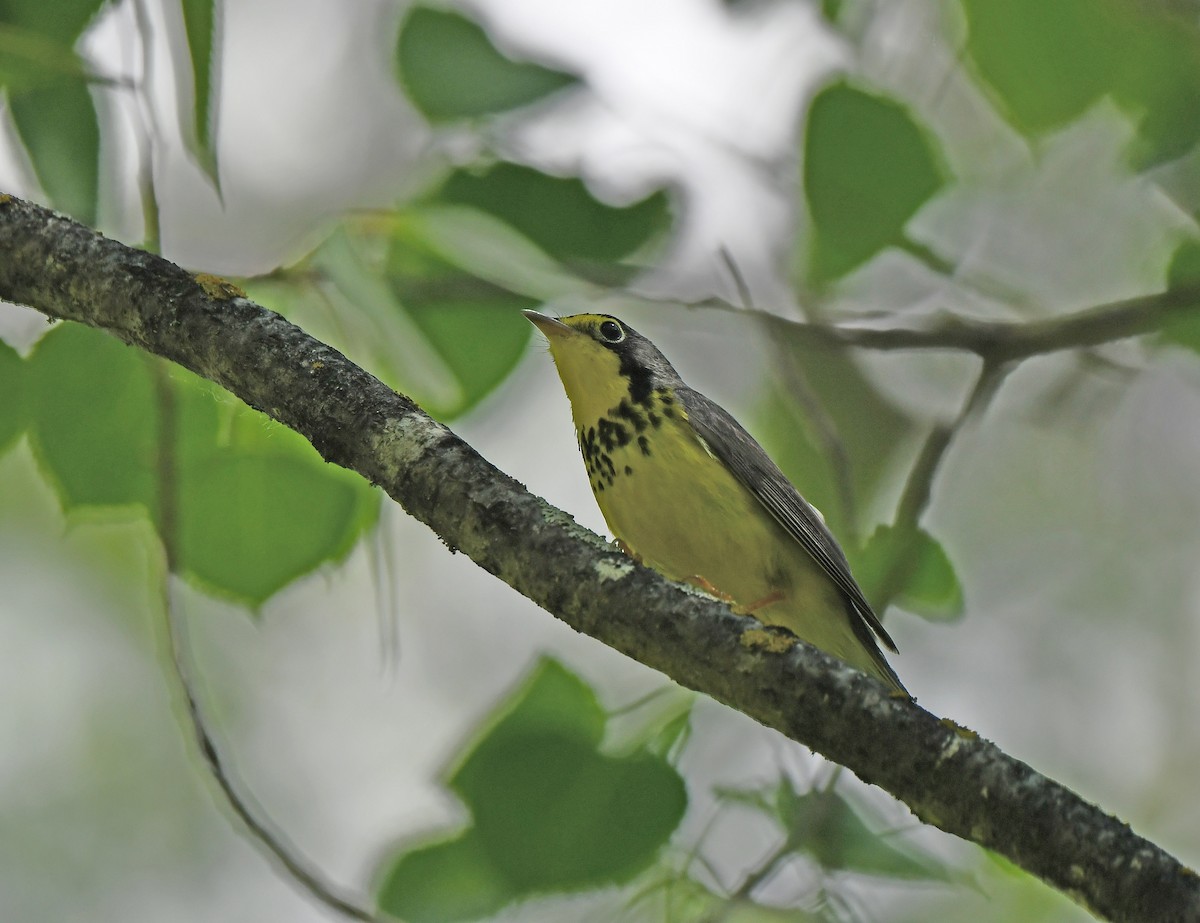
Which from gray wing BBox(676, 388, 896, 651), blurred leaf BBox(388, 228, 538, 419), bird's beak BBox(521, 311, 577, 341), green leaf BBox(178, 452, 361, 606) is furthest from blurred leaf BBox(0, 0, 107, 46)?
gray wing BBox(676, 388, 896, 651)

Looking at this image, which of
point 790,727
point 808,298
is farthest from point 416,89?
point 790,727

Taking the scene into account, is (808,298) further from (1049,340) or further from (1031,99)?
(1031,99)

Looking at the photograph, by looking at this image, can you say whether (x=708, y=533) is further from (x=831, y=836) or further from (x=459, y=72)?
(x=459, y=72)

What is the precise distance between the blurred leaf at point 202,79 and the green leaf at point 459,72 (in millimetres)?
675

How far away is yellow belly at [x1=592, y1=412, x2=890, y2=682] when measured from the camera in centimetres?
484

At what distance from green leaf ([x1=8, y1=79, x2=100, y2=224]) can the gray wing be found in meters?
2.60

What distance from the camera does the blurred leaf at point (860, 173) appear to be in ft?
11.6

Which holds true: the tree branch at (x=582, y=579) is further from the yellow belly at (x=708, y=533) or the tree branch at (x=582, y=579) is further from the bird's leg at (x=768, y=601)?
the bird's leg at (x=768, y=601)

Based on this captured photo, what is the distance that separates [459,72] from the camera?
143 inches

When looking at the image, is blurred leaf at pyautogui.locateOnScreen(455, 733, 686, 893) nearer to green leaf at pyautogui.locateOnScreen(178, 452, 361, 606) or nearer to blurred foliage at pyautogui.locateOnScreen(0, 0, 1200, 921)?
blurred foliage at pyautogui.locateOnScreen(0, 0, 1200, 921)

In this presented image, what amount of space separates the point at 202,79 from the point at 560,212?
3.62 feet

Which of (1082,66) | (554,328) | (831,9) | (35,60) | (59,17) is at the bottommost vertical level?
(554,328)

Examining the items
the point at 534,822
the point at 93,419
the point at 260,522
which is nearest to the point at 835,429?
the point at 534,822

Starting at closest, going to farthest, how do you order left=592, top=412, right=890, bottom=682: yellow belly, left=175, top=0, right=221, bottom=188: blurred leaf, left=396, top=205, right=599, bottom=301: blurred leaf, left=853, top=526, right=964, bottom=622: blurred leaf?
left=175, top=0, right=221, bottom=188: blurred leaf < left=396, top=205, right=599, bottom=301: blurred leaf < left=853, top=526, right=964, bottom=622: blurred leaf < left=592, top=412, right=890, bottom=682: yellow belly
